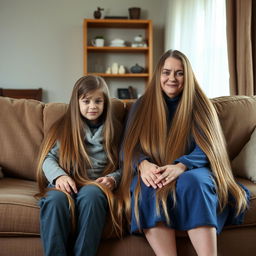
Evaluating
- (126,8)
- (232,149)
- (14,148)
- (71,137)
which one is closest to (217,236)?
(232,149)

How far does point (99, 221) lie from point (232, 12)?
2001 mm

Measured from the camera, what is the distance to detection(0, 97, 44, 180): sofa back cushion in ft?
6.82

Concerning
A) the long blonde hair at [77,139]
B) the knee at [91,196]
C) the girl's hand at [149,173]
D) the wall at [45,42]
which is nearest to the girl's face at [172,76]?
the long blonde hair at [77,139]

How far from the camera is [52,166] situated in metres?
1.79

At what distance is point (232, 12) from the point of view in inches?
114

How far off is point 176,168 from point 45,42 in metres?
4.05

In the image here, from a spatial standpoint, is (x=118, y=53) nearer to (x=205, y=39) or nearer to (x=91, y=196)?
(x=205, y=39)

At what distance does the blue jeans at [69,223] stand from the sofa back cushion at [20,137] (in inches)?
21.7

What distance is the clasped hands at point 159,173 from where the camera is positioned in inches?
62.0

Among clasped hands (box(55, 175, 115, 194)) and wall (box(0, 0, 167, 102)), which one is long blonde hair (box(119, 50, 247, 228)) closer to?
clasped hands (box(55, 175, 115, 194))

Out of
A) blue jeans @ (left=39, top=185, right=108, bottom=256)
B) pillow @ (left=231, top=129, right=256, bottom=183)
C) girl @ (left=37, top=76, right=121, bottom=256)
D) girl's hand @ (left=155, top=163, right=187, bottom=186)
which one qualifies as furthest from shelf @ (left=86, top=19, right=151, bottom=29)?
blue jeans @ (left=39, top=185, right=108, bottom=256)

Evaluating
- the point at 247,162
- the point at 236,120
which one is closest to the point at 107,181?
the point at 247,162

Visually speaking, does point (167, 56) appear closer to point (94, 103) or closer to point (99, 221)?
point (94, 103)

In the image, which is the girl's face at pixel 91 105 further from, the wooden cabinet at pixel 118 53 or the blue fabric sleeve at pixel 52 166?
the wooden cabinet at pixel 118 53
